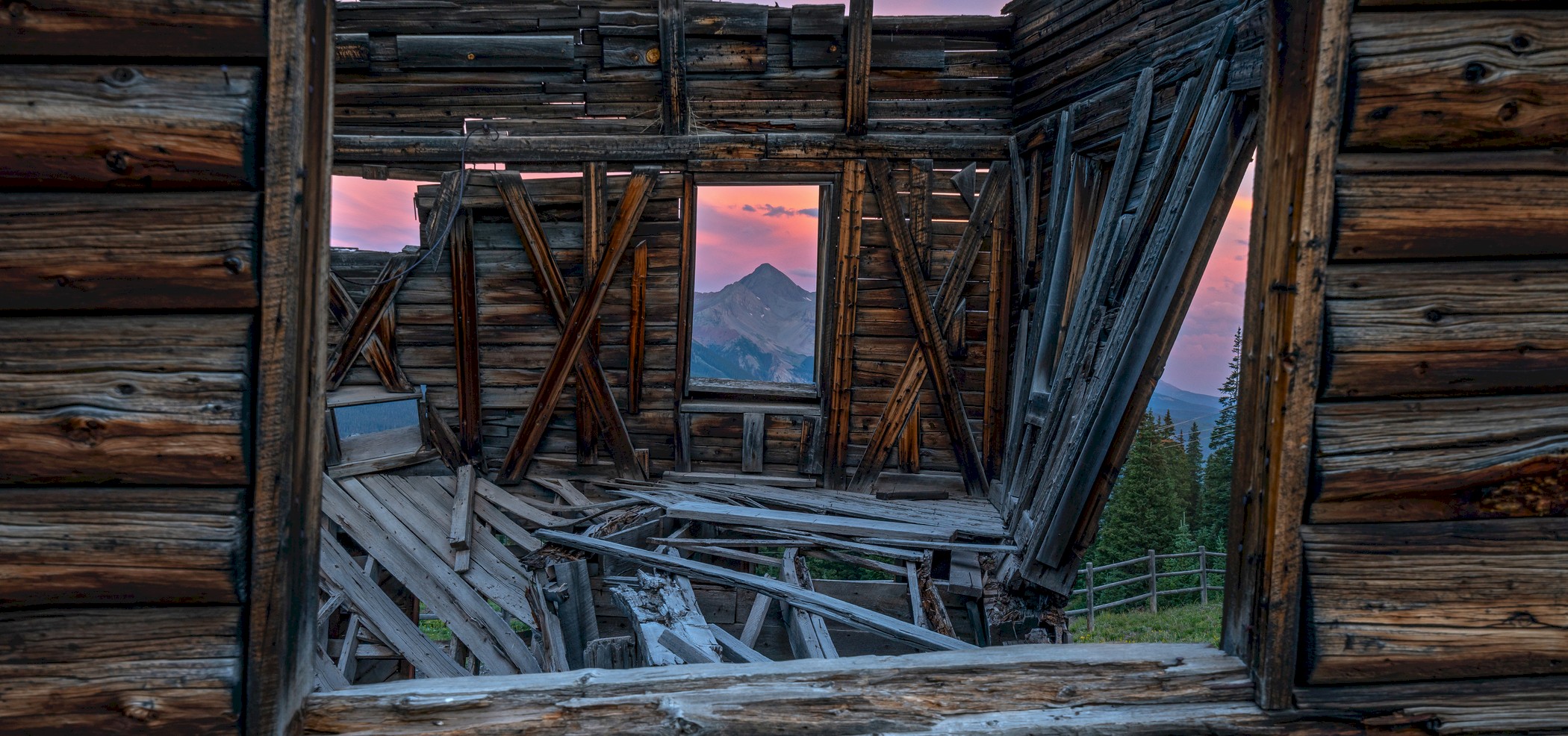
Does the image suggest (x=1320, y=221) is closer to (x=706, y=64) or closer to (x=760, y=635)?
(x=760, y=635)

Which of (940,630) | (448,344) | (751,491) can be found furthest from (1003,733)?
(448,344)

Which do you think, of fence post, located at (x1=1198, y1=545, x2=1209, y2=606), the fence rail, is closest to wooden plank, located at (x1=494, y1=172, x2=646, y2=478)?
the fence rail

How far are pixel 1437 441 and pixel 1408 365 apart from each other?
18 cm

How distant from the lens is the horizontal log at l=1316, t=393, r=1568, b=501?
5.13 feet

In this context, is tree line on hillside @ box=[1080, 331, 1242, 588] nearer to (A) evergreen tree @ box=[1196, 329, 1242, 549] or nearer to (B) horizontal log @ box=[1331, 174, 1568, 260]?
(A) evergreen tree @ box=[1196, 329, 1242, 549]

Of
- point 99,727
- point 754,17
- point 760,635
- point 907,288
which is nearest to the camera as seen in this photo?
point 99,727

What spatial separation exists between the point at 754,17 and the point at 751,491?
12.5 ft

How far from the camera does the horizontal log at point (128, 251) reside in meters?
1.38

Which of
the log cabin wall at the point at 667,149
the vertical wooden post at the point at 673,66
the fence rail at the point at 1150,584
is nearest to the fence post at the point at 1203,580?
the fence rail at the point at 1150,584

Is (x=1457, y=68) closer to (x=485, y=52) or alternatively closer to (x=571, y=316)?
(x=571, y=316)

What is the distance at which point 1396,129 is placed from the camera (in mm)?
1506

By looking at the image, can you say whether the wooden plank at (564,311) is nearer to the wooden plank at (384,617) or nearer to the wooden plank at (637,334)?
the wooden plank at (637,334)

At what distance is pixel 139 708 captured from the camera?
1.44 meters

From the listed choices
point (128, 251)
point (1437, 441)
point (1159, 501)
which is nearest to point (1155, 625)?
point (1159, 501)
